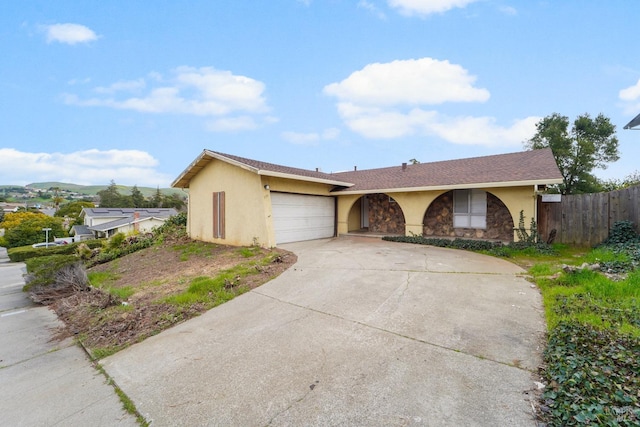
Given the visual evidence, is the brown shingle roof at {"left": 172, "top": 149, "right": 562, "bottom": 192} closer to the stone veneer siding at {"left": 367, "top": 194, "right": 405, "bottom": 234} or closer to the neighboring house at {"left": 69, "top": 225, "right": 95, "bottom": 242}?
the stone veneer siding at {"left": 367, "top": 194, "right": 405, "bottom": 234}

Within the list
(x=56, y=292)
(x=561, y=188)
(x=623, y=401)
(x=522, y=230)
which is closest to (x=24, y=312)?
(x=56, y=292)

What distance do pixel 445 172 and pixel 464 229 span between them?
2556mm

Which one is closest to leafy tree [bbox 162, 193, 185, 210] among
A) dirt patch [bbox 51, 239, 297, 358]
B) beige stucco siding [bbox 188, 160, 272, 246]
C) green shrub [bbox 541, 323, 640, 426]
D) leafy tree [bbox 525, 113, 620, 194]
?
beige stucco siding [bbox 188, 160, 272, 246]

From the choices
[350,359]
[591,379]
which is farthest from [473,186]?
[350,359]

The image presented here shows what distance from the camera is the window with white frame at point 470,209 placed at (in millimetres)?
11195

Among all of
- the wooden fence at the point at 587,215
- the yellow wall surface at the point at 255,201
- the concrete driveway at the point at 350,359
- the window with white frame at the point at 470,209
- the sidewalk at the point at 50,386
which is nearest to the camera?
the concrete driveway at the point at 350,359

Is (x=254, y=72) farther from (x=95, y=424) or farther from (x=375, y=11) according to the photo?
(x=95, y=424)

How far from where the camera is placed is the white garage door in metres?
10.8

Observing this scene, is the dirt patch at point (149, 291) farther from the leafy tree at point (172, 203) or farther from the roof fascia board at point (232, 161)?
the leafy tree at point (172, 203)

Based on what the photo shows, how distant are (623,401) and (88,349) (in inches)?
233

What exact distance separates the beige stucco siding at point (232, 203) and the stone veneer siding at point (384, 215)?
6544 mm

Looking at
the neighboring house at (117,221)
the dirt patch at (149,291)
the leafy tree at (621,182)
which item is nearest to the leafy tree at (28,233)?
the neighboring house at (117,221)

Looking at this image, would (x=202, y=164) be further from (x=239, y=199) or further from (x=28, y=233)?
(x=28, y=233)

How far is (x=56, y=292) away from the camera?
750 cm
